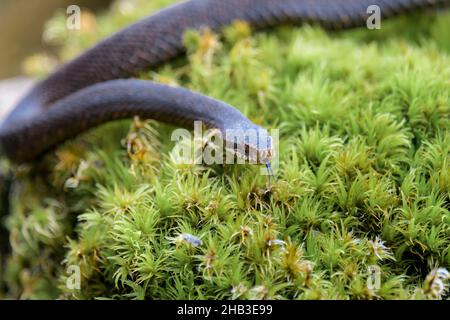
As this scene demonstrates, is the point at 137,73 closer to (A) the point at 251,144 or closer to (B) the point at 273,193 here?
(A) the point at 251,144

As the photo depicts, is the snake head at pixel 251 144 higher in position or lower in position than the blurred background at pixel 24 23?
lower

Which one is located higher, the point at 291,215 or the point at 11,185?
the point at 11,185

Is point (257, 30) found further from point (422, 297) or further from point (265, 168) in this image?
point (422, 297)

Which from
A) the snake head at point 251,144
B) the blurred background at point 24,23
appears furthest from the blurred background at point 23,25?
the snake head at point 251,144

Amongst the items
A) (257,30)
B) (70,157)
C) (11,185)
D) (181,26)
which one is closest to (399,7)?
(257,30)

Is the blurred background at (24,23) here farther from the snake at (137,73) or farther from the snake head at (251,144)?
the snake head at (251,144)

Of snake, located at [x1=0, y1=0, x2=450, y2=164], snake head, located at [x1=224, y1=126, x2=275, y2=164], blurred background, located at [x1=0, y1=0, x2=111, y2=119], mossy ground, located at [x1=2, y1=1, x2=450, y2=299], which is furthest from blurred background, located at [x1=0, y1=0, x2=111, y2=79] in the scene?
snake head, located at [x1=224, y1=126, x2=275, y2=164]
